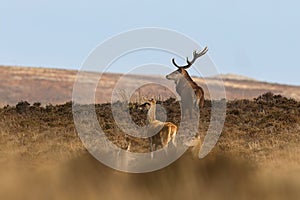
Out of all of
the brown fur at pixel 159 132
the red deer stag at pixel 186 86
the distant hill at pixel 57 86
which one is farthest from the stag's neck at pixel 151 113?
the distant hill at pixel 57 86

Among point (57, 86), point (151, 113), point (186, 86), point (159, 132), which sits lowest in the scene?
point (159, 132)

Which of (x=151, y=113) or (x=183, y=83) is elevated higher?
(x=183, y=83)

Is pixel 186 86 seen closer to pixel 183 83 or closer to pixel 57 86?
pixel 183 83

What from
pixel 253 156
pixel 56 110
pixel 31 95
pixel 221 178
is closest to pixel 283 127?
pixel 253 156

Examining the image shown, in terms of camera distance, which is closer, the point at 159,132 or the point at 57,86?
the point at 159,132

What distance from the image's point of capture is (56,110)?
27219 millimetres

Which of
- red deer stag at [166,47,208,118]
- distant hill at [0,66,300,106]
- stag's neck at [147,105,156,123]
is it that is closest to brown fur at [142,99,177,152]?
stag's neck at [147,105,156,123]

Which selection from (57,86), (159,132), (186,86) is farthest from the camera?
(57,86)

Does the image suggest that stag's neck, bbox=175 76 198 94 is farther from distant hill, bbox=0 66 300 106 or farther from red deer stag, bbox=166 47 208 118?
distant hill, bbox=0 66 300 106

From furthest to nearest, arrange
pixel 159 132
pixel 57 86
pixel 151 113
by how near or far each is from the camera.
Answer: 1. pixel 57 86
2. pixel 151 113
3. pixel 159 132

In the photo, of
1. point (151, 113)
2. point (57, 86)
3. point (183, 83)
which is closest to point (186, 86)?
point (183, 83)

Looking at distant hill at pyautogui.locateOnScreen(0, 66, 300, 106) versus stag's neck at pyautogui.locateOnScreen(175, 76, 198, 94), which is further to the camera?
distant hill at pyautogui.locateOnScreen(0, 66, 300, 106)

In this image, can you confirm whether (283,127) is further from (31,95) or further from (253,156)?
(31,95)

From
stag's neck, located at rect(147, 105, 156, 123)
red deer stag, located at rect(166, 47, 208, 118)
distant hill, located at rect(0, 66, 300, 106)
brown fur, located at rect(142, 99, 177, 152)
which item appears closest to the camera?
brown fur, located at rect(142, 99, 177, 152)
